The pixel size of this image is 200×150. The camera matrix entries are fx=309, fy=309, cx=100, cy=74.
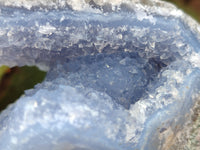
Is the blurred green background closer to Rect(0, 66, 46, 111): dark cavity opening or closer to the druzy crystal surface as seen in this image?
Rect(0, 66, 46, 111): dark cavity opening

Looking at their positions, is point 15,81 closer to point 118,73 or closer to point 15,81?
point 15,81

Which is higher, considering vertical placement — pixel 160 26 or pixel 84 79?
pixel 160 26

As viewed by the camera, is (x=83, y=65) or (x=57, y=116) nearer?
(x=57, y=116)

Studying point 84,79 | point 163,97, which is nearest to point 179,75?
point 163,97

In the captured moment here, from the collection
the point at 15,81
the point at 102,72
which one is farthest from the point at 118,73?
the point at 15,81

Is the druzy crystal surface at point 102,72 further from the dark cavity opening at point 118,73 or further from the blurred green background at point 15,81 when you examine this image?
the blurred green background at point 15,81

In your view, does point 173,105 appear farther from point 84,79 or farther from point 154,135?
point 84,79
